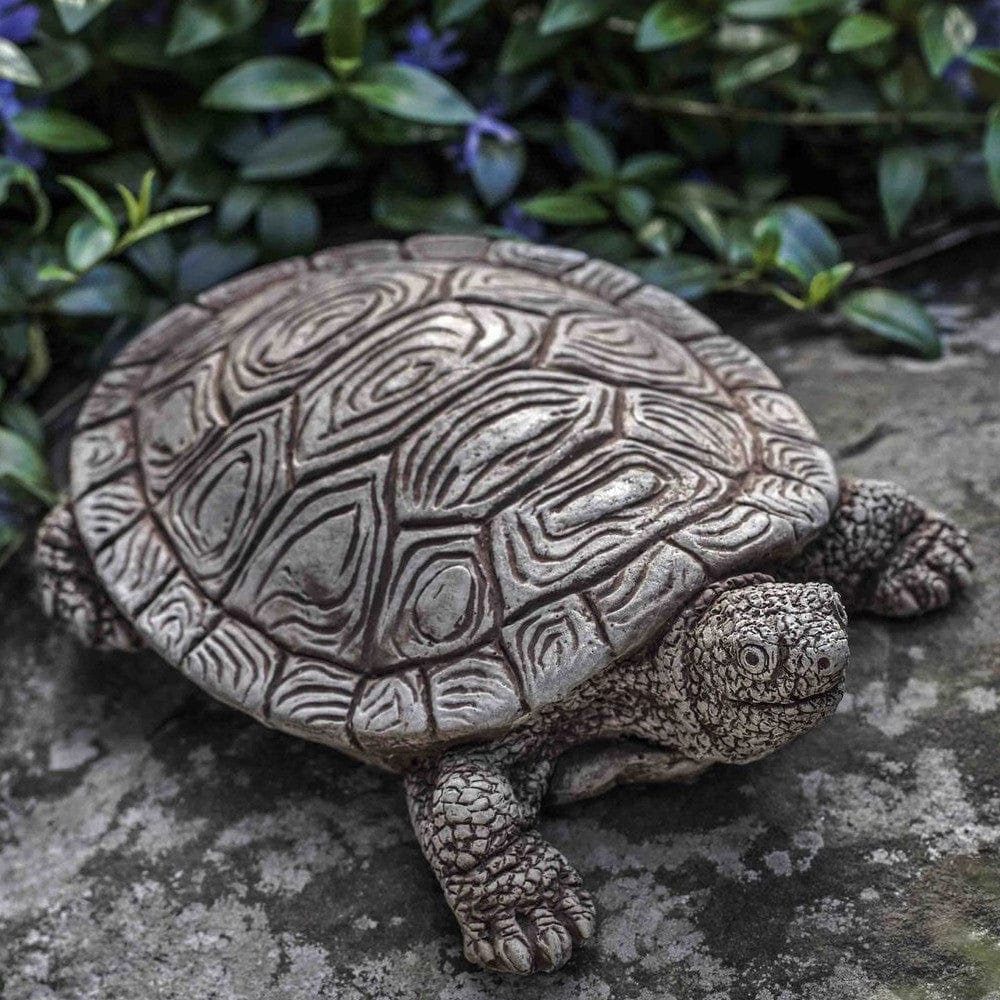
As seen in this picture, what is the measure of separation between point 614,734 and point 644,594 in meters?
0.38

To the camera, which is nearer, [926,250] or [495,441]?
[495,441]

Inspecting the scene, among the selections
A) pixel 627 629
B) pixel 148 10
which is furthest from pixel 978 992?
pixel 148 10

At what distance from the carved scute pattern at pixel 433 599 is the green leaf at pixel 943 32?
7.55ft

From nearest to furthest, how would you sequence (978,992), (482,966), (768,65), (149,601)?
(978,992), (482,966), (149,601), (768,65)

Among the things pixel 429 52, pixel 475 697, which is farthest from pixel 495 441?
pixel 429 52

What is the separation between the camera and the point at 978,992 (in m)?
2.34

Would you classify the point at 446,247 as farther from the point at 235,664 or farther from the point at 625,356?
the point at 235,664

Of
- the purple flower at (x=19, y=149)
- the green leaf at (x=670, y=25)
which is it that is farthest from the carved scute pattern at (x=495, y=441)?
the purple flower at (x=19, y=149)

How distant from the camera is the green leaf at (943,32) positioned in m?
3.90

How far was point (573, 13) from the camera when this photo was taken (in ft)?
13.0

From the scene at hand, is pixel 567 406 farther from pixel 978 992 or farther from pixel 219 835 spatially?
pixel 978 992

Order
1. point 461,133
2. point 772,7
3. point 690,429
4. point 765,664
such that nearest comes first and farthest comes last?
point 765,664
point 690,429
point 772,7
point 461,133

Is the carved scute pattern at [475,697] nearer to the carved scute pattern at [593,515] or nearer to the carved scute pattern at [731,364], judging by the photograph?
the carved scute pattern at [593,515]

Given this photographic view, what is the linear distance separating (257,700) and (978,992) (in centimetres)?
151
